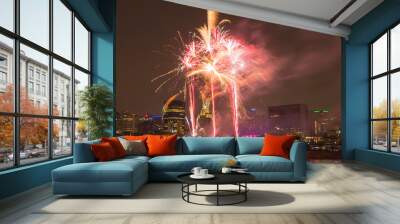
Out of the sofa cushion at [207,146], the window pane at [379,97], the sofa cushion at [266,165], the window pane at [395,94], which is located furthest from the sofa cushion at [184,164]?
the window pane at [379,97]

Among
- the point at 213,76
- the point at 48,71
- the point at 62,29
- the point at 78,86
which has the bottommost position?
the point at 78,86

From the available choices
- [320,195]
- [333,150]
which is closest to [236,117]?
[333,150]

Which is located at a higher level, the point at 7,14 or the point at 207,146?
the point at 7,14

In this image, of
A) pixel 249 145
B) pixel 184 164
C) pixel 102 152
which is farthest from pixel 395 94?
pixel 102 152

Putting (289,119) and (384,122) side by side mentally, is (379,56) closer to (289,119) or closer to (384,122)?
(384,122)

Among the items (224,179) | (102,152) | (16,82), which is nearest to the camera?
(224,179)

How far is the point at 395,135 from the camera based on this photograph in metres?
7.27

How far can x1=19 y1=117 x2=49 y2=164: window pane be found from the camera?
4871mm

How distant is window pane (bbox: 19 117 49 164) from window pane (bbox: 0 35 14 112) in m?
0.41

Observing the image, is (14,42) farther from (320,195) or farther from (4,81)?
→ (320,195)

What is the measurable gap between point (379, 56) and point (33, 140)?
7.11 meters

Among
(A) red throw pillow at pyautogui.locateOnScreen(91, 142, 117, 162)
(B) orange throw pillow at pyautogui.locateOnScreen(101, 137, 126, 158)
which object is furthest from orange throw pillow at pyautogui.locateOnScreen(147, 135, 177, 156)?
(A) red throw pillow at pyautogui.locateOnScreen(91, 142, 117, 162)

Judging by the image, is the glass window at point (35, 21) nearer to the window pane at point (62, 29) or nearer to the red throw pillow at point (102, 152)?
the window pane at point (62, 29)

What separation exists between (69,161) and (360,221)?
4.65 meters
